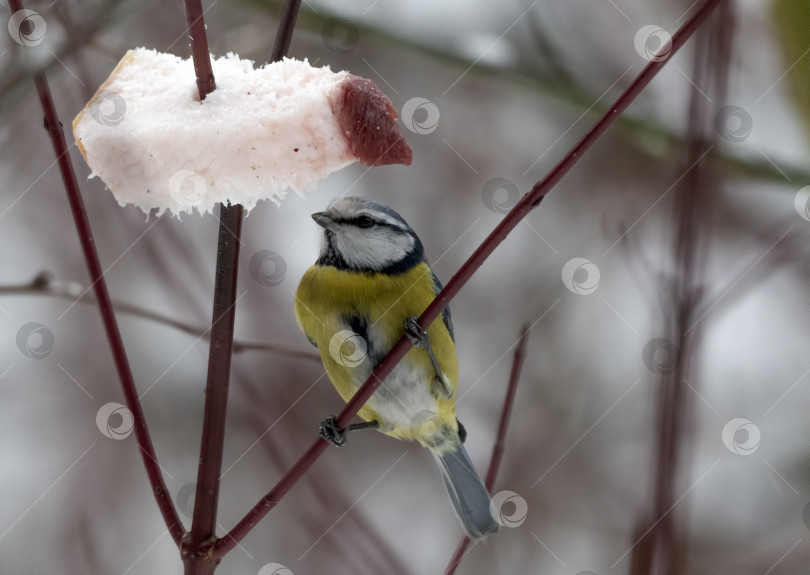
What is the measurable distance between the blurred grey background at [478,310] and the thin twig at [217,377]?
73cm

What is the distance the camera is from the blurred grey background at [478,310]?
1.77 m

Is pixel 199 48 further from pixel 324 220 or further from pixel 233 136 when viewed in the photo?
Result: pixel 324 220

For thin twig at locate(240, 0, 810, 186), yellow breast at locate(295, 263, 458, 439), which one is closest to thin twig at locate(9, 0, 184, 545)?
yellow breast at locate(295, 263, 458, 439)

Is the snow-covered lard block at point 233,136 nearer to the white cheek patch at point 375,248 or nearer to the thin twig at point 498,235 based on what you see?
the thin twig at point 498,235

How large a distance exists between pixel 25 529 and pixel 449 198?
1573mm

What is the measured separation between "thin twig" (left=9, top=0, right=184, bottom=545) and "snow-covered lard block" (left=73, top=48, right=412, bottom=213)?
0.07m

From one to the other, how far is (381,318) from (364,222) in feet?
0.62

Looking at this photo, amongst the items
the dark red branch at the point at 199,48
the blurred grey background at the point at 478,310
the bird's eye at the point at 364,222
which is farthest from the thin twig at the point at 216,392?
the blurred grey background at the point at 478,310

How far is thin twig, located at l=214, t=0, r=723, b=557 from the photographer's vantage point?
75 centimetres

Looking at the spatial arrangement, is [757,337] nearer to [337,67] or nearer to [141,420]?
[337,67]

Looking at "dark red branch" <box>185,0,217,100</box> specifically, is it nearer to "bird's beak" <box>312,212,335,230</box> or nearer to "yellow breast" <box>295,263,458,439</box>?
"bird's beak" <box>312,212,335,230</box>

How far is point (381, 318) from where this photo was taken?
4.60 ft

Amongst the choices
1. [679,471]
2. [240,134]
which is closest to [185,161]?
[240,134]

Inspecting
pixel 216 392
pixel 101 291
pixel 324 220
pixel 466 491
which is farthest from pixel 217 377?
pixel 466 491
